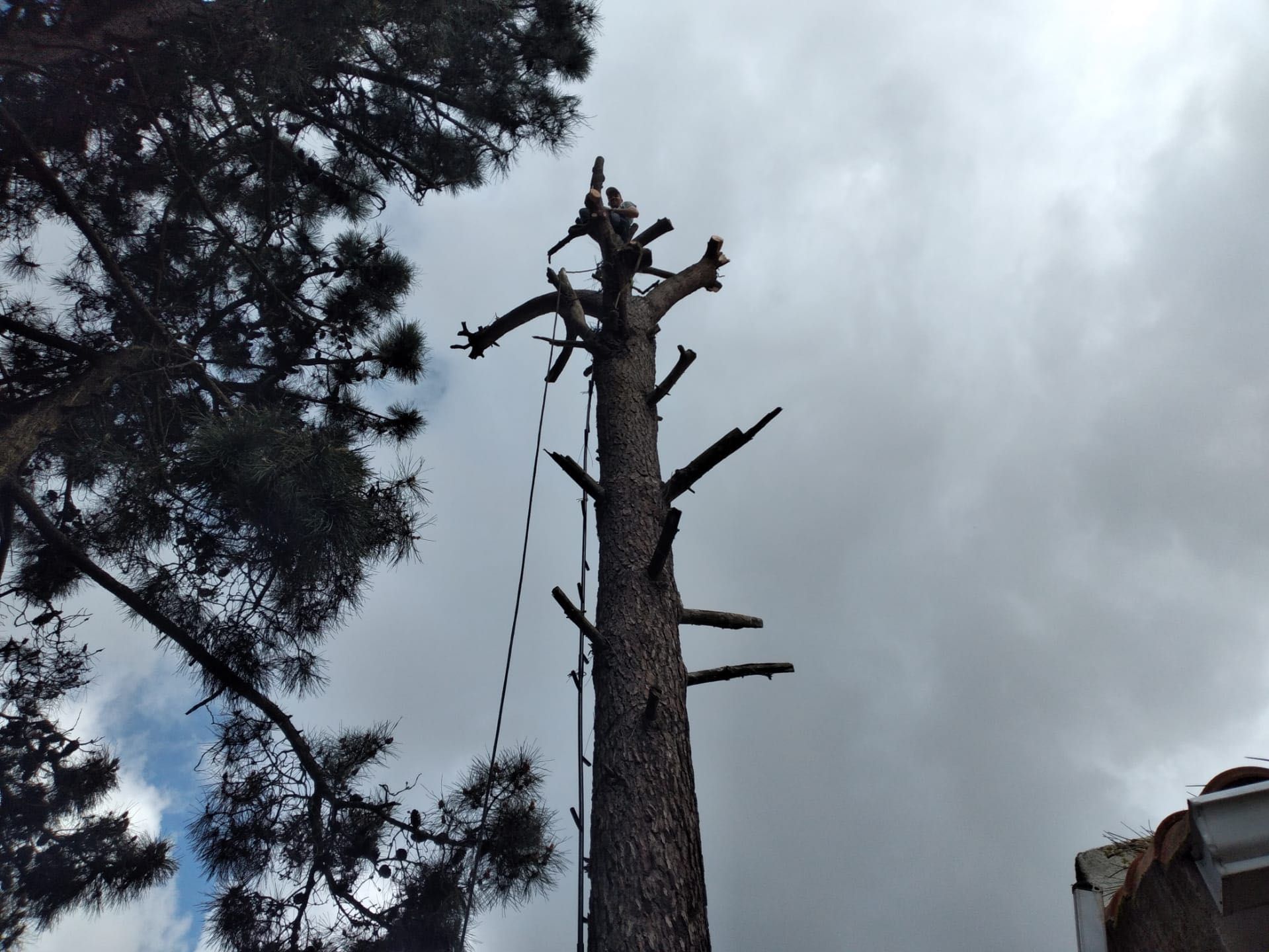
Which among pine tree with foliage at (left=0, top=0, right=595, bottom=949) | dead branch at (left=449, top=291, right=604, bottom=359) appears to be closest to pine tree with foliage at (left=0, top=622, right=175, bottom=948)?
pine tree with foliage at (left=0, top=0, right=595, bottom=949)

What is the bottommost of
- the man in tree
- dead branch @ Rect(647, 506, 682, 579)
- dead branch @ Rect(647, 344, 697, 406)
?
dead branch @ Rect(647, 506, 682, 579)

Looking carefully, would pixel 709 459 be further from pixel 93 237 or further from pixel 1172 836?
pixel 93 237

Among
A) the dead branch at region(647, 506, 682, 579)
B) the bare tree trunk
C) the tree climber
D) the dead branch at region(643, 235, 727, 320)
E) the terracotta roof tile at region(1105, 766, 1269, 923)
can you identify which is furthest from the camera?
the tree climber

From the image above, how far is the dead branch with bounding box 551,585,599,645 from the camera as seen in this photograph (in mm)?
2432

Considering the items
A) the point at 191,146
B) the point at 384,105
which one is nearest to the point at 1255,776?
the point at 191,146

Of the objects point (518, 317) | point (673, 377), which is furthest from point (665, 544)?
point (518, 317)

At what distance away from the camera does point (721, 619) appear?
283 cm

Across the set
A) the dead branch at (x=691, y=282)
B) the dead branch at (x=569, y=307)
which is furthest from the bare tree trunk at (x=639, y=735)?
the dead branch at (x=691, y=282)

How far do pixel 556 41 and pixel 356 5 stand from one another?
1.87 meters

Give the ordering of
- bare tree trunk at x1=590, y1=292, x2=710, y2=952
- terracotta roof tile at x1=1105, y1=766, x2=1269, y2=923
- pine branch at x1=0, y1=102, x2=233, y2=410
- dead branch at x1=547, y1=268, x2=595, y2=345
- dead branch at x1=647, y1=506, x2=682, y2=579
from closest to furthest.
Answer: terracotta roof tile at x1=1105, y1=766, x2=1269, y2=923
bare tree trunk at x1=590, y1=292, x2=710, y2=952
dead branch at x1=647, y1=506, x2=682, y2=579
pine branch at x1=0, y1=102, x2=233, y2=410
dead branch at x1=547, y1=268, x2=595, y2=345

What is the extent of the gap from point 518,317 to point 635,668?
2.31 metres

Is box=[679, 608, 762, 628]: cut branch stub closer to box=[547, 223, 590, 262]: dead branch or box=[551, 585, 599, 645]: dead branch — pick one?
box=[551, 585, 599, 645]: dead branch

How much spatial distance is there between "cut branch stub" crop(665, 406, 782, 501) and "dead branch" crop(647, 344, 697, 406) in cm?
46

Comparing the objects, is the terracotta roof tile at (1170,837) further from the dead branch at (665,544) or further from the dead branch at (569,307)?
the dead branch at (569,307)
